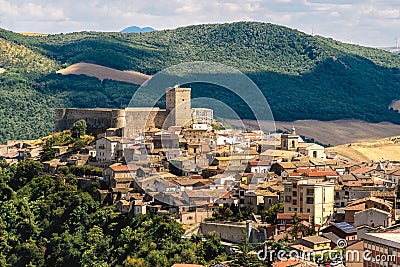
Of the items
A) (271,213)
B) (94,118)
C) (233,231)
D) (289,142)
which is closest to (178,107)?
(94,118)

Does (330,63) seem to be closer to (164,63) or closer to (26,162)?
(164,63)

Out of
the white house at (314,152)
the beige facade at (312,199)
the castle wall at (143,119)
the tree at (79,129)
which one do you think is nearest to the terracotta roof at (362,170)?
the white house at (314,152)

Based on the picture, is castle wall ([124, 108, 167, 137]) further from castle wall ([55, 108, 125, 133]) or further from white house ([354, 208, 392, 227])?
white house ([354, 208, 392, 227])

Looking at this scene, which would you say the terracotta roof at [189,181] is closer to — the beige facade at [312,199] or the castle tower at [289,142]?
the beige facade at [312,199]

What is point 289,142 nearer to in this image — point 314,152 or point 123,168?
point 314,152

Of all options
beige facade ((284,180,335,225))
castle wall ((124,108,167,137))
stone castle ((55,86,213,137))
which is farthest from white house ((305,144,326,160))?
beige facade ((284,180,335,225))
